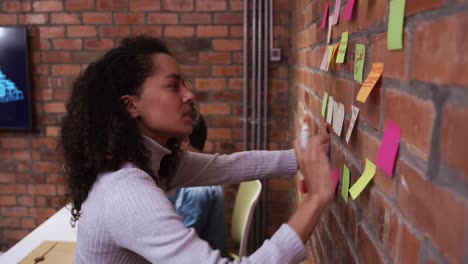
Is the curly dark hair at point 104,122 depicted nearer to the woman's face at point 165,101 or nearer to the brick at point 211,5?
the woman's face at point 165,101

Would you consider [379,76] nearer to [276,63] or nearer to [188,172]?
[188,172]

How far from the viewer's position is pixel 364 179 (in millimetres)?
832

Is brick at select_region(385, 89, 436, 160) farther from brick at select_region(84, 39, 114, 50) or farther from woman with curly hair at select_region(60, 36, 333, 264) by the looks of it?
brick at select_region(84, 39, 114, 50)

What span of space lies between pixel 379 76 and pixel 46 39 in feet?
8.66

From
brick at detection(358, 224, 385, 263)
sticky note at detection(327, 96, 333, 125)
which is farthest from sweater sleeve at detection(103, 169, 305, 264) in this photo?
sticky note at detection(327, 96, 333, 125)

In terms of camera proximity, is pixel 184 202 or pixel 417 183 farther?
pixel 184 202

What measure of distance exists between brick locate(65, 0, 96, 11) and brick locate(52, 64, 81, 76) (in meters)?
0.38

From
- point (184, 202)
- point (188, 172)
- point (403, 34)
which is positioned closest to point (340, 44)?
point (403, 34)

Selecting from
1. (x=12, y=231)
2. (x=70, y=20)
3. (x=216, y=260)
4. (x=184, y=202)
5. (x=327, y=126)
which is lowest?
(x=12, y=231)

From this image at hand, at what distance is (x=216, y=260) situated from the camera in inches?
32.5

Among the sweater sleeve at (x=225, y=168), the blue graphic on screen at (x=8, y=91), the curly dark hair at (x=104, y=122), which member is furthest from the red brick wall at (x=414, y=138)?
the blue graphic on screen at (x=8, y=91)

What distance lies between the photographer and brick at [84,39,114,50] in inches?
111

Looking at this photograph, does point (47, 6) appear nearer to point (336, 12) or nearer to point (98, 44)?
point (98, 44)

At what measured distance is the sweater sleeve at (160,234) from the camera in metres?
0.83
